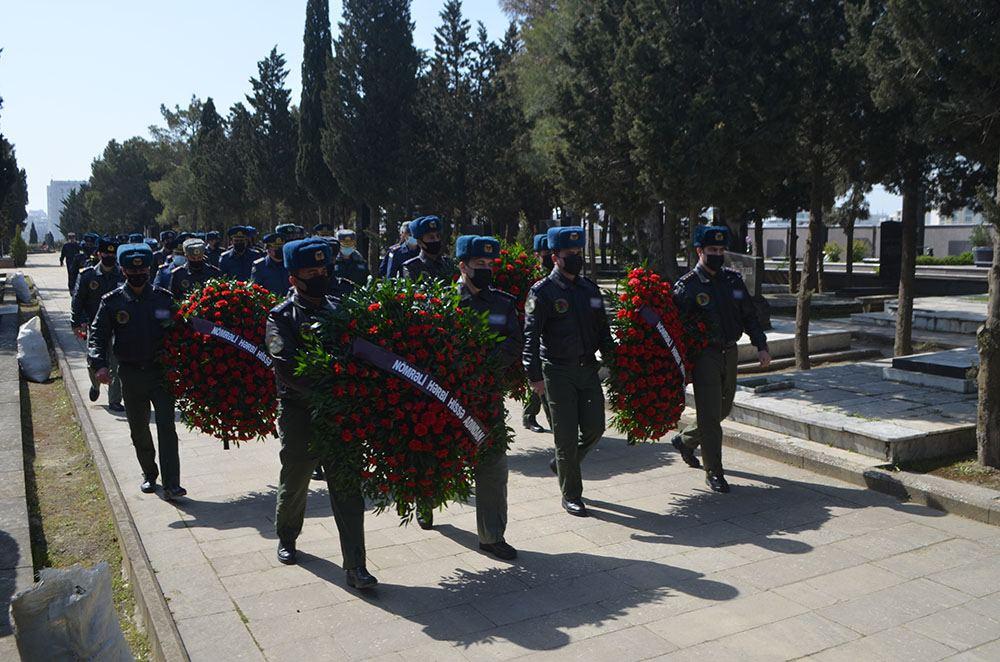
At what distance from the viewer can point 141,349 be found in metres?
7.25

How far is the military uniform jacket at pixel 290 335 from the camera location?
5.39 meters

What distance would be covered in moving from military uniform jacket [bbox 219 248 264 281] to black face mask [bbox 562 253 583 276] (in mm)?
6767

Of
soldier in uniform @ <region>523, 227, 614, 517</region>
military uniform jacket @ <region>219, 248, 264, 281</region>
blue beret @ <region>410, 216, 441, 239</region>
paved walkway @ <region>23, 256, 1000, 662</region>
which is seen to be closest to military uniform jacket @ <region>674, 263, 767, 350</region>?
soldier in uniform @ <region>523, 227, 614, 517</region>

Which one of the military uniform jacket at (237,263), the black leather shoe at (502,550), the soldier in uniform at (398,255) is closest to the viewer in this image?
the black leather shoe at (502,550)

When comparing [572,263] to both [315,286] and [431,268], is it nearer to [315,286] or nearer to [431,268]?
[315,286]

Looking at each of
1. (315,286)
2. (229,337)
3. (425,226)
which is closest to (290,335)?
(315,286)

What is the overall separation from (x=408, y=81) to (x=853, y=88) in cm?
2592

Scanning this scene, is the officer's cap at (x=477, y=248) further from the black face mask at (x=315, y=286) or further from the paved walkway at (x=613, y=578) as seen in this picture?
the paved walkway at (x=613, y=578)

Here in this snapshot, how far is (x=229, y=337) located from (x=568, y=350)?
9.01 ft

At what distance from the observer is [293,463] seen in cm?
579

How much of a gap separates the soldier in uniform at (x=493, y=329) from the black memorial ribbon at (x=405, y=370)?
56cm

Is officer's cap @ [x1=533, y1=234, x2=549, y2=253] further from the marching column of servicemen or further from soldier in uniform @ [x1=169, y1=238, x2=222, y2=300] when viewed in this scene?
soldier in uniform @ [x1=169, y1=238, x2=222, y2=300]

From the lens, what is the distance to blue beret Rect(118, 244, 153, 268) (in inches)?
288

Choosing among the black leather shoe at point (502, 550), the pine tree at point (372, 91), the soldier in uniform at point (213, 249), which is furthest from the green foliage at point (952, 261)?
the black leather shoe at point (502, 550)
